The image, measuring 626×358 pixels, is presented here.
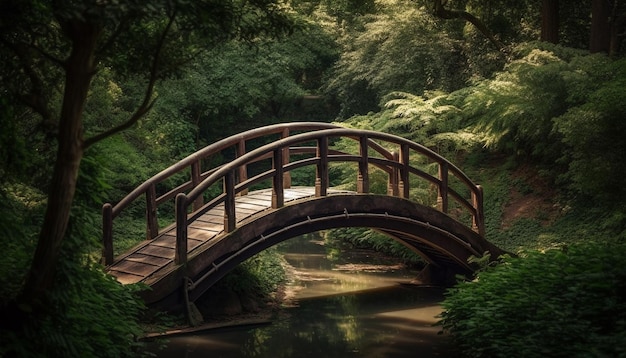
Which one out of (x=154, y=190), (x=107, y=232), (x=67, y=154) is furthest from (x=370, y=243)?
(x=67, y=154)

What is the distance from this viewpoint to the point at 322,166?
11.1m

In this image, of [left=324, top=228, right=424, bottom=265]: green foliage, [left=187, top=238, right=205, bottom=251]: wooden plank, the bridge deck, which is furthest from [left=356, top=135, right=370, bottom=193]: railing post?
[left=324, top=228, right=424, bottom=265]: green foliage

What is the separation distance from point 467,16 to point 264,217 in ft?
36.0

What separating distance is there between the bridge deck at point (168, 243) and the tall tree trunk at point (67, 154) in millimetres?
3631

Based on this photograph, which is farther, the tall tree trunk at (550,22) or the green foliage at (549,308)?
the tall tree trunk at (550,22)

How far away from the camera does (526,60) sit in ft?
52.8

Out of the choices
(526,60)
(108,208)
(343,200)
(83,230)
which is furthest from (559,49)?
(83,230)

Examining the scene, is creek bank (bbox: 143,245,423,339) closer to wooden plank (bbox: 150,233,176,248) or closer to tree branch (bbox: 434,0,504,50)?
wooden plank (bbox: 150,233,176,248)

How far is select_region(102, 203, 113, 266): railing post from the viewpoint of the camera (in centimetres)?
959

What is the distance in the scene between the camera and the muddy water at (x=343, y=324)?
30.7 feet

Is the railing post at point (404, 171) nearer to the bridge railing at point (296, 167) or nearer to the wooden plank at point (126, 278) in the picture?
the bridge railing at point (296, 167)

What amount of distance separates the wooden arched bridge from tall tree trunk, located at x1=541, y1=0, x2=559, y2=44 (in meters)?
6.49

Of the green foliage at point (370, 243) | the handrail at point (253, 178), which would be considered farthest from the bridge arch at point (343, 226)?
the green foliage at point (370, 243)

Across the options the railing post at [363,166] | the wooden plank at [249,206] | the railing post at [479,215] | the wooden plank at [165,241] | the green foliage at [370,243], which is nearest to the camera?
the wooden plank at [165,241]
